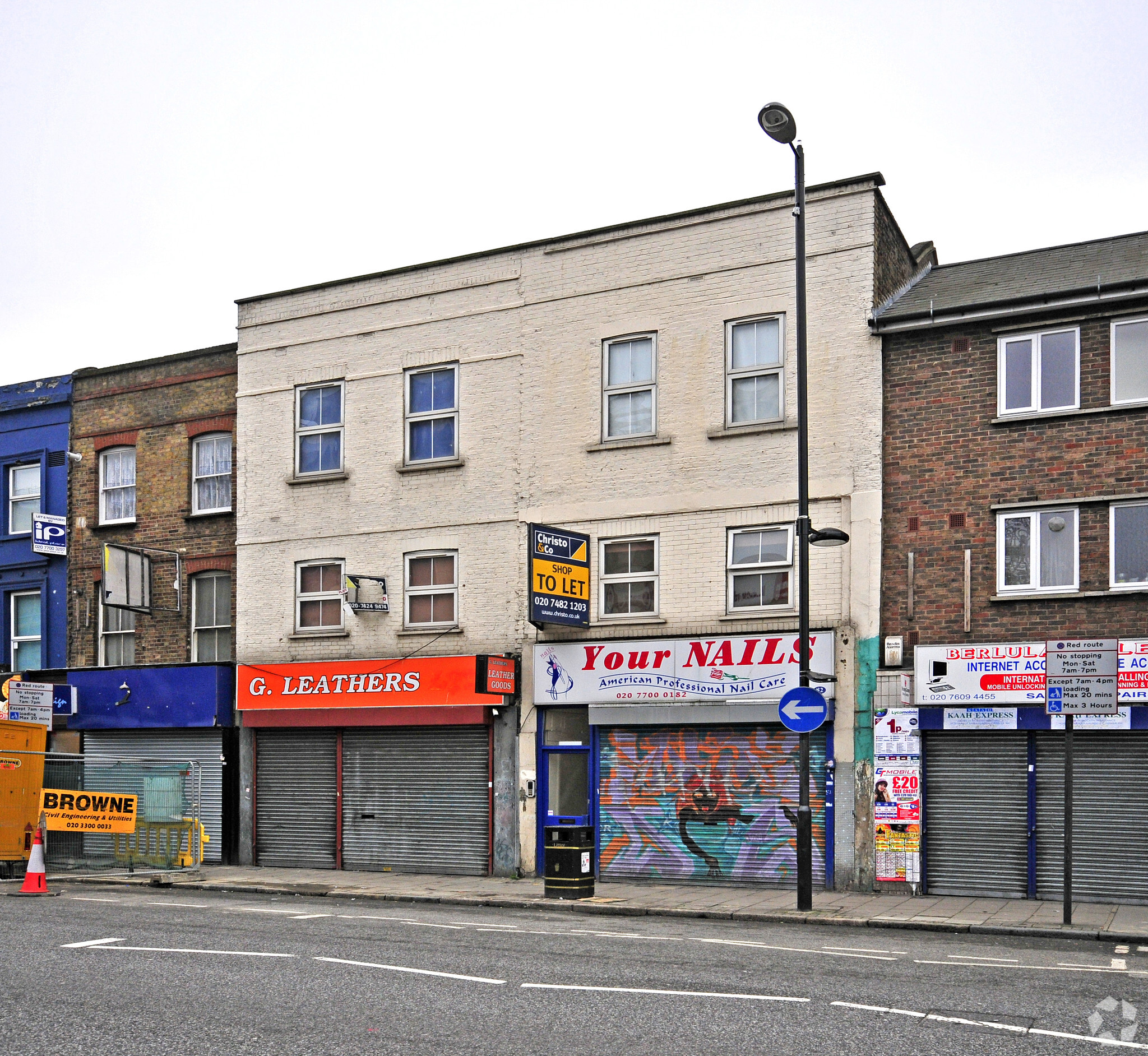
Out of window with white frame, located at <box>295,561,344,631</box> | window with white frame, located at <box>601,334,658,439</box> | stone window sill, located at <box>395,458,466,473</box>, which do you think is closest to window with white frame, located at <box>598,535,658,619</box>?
window with white frame, located at <box>601,334,658,439</box>

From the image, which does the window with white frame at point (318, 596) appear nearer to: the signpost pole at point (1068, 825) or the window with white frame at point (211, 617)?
the window with white frame at point (211, 617)

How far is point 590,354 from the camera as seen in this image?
22922mm

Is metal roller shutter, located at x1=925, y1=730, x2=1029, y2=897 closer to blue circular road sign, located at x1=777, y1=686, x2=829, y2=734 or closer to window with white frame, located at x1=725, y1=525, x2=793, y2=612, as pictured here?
blue circular road sign, located at x1=777, y1=686, x2=829, y2=734

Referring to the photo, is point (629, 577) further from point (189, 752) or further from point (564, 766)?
point (189, 752)

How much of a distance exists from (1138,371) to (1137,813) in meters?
5.83

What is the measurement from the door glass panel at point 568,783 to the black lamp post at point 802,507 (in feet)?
16.7

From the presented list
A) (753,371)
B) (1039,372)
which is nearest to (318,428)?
(753,371)

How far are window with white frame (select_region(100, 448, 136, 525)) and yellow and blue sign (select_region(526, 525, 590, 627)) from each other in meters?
9.85

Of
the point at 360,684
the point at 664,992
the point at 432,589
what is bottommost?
the point at 664,992

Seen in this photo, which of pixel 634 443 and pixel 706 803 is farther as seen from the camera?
pixel 634 443

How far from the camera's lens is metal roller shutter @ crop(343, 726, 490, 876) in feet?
75.9

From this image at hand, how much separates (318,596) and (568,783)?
590 cm

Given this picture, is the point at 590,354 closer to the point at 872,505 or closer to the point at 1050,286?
the point at 872,505

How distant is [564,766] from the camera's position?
886 inches
